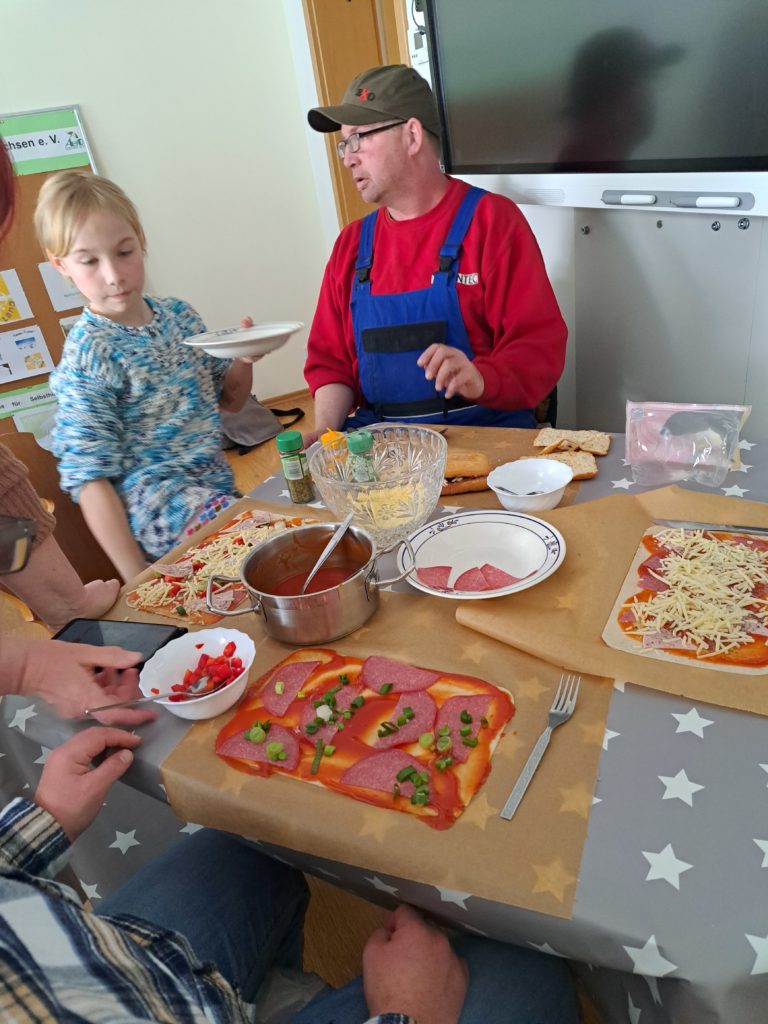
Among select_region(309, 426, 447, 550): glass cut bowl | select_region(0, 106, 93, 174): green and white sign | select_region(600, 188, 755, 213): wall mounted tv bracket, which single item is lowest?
select_region(309, 426, 447, 550): glass cut bowl

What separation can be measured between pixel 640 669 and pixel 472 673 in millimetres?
197

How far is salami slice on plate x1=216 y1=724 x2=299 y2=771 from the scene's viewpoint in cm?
78

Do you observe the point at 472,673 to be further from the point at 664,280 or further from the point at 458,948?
the point at 664,280

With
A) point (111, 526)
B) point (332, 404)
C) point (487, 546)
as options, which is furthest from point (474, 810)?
point (332, 404)

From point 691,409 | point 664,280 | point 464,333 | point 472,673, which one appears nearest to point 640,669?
point 472,673

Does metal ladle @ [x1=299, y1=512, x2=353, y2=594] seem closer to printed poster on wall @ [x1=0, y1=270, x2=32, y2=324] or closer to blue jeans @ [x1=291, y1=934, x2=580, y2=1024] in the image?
blue jeans @ [x1=291, y1=934, x2=580, y2=1024]

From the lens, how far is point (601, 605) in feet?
3.02

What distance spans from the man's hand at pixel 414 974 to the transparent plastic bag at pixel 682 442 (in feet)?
2.57

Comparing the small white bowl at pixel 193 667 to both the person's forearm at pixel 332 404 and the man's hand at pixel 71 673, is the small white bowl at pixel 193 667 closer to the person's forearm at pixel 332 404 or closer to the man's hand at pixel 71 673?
the man's hand at pixel 71 673

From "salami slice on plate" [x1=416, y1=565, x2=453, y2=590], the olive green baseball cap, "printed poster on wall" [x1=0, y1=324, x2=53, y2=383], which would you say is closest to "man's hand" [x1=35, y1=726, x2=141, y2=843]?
"salami slice on plate" [x1=416, y1=565, x2=453, y2=590]

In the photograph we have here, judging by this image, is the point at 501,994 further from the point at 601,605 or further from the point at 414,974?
the point at 601,605

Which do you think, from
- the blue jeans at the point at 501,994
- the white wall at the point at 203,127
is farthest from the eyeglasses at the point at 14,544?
the white wall at the point at 203,127

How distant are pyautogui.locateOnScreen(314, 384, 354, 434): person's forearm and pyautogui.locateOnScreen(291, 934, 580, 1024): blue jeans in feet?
4.36

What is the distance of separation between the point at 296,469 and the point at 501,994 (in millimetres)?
894
